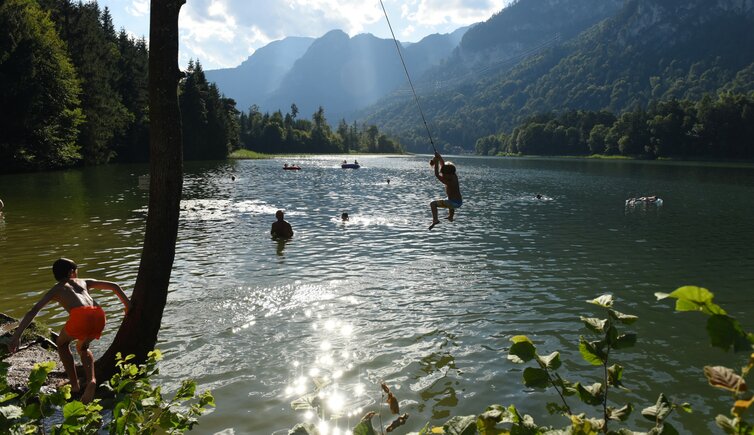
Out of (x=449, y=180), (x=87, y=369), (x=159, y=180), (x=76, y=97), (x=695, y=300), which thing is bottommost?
(x=87, y=369)

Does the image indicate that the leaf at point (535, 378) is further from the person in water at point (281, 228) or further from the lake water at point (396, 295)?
the person in water at point (281, 228)

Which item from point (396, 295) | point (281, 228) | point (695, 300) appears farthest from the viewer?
point (281, 228)

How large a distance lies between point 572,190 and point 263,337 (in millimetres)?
52062

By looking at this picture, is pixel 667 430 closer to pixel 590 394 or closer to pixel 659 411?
pixel 659 411

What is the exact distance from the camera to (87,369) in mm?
8789

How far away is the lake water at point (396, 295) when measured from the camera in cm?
1014

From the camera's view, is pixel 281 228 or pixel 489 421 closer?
pixel 489 421

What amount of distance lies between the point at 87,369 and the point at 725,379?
9592 millimetres

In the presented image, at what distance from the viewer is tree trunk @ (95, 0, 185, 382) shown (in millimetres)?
8086

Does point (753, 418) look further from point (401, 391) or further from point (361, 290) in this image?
point (361, 290)

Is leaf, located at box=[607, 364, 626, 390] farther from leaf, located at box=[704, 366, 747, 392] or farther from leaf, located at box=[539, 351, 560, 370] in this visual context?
leaf, located at box=[704, 366, 747, 392]

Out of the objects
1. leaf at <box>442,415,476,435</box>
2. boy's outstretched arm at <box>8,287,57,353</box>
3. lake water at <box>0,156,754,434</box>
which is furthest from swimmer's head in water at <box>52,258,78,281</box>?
leaf at <box>442,415,476,435</box>

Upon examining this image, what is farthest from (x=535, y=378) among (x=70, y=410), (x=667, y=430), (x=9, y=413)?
(x=9, y=413)

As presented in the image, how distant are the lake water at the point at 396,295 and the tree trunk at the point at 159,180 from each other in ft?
6.62
